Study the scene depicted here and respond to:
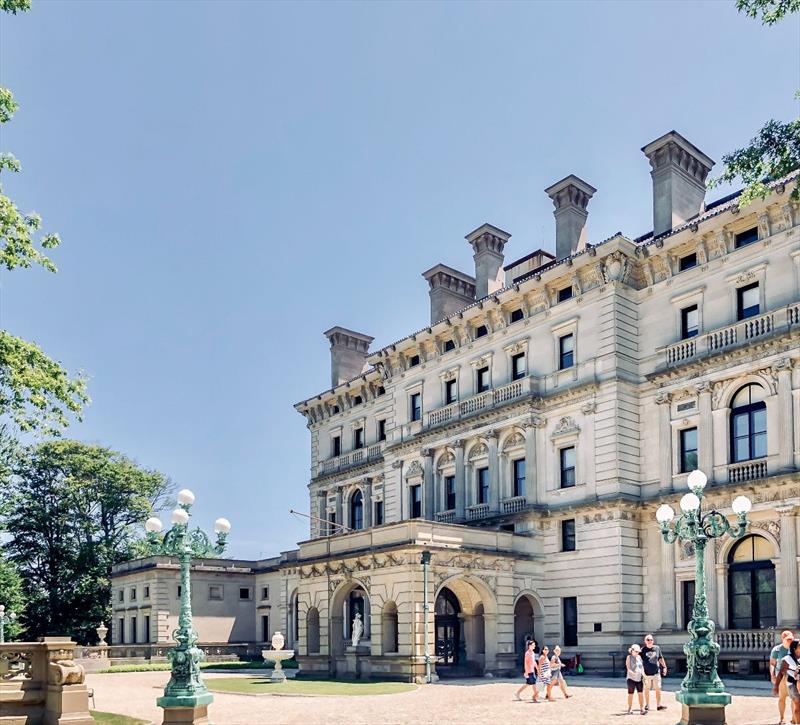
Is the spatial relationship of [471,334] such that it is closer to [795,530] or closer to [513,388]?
[513,388]

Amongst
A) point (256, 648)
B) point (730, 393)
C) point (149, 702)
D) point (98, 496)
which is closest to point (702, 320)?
point (730, 393)

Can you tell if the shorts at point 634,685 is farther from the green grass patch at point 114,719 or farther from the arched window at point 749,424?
the arched window at point 749,424

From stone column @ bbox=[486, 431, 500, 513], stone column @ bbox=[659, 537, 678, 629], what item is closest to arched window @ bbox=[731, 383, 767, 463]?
stone column @ bbox=[659, 537, 678, 629]

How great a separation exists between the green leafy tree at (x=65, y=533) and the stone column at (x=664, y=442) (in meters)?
→ 49.1

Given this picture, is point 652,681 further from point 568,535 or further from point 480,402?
point 480,402

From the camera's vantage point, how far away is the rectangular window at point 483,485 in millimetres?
44422

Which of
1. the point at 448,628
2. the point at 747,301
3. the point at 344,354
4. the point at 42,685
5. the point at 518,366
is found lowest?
the point at 448,628

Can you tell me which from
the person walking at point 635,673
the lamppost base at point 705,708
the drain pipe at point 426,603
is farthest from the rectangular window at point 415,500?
the lamppost base at point 705,708

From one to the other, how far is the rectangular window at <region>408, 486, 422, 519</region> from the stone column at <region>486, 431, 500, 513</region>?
6018 mm

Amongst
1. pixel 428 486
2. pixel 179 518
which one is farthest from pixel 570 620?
pixel 179 518

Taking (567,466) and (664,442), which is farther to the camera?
(567,466)

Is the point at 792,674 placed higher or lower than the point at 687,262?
lower

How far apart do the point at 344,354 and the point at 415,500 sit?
56.2 ft

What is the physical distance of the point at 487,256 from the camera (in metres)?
49.7
